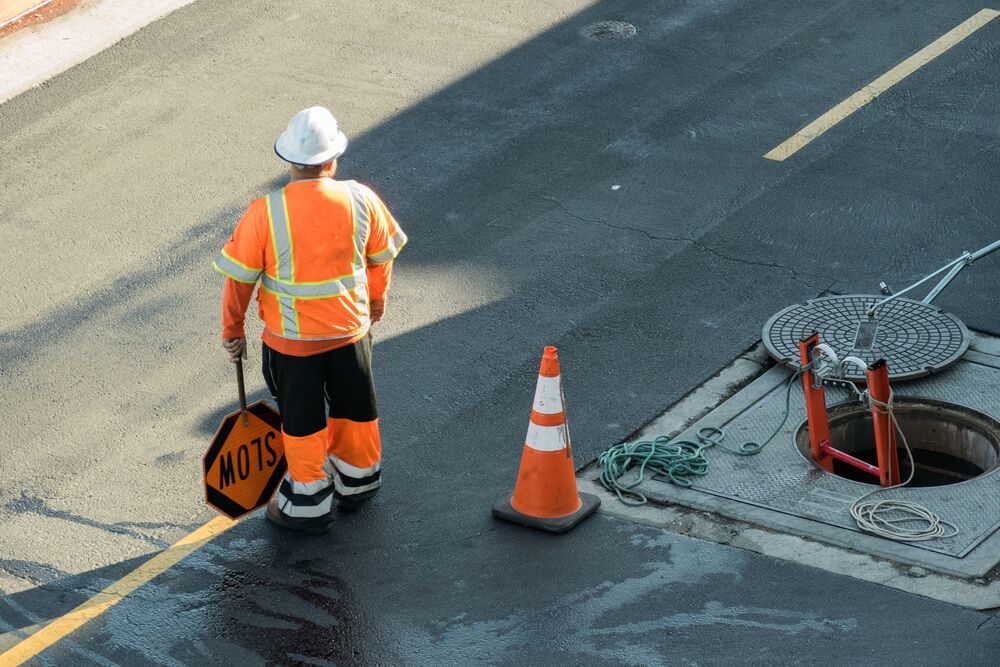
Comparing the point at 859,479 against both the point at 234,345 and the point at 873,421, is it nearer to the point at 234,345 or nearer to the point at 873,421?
the point at 873,421

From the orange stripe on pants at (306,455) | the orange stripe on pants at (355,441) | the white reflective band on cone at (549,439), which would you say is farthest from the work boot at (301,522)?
the white reflective band on cone at (549,439)

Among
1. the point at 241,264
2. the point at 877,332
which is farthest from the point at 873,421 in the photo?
the point at 241,264

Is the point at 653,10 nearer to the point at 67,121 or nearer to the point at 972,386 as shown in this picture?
the point at 67,121

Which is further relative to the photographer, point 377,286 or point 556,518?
point 377,286

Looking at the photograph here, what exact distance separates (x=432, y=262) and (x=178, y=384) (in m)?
1.86

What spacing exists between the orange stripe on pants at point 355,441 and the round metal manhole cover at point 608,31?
20.3 feet

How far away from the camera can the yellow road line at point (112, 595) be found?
6277 mm

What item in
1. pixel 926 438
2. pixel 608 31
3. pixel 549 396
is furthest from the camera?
pixel 608 31

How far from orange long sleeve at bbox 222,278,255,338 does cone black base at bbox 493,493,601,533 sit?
143 centimetres

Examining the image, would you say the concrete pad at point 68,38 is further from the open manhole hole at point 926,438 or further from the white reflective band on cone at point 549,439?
the open manhole hole at point 926,438

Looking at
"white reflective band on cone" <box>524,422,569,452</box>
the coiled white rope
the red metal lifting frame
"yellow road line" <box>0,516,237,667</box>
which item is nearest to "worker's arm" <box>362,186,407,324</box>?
"white reflective band on cone" <box>524,422,569,452</box>

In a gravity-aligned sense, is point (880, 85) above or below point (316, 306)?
below

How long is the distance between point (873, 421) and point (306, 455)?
107 inches

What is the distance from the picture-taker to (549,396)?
22.4 feet
